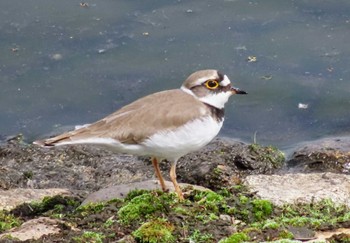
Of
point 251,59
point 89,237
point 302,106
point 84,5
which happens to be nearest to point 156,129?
point 89,237

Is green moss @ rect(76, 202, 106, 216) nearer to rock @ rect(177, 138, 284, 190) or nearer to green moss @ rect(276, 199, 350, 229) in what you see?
green moss @ rect(276, 199, 350, 229)

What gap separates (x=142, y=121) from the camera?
797cm

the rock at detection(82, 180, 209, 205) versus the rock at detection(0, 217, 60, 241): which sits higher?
the rock at detection(0, 217, 60, 241)

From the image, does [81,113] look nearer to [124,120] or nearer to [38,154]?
[38,154]

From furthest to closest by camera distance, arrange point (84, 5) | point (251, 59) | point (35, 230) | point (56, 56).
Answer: point (84, 5) < point (56, 56) < point (251, 59) < point (35, 230)

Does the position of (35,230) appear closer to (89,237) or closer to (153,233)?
(89,237)

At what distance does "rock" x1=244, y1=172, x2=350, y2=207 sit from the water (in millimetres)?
1635

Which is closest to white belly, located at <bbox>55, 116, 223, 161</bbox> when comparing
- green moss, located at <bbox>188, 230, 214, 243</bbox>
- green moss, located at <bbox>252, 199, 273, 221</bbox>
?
green moss, located at <bbox>252, 199, 273, 221</bbox>

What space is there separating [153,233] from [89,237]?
0.49 metres

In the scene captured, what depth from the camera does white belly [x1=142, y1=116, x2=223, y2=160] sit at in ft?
25.9

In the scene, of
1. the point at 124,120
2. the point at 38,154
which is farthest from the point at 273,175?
the point at 38,154

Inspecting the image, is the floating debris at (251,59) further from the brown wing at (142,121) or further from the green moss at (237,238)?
the green moss at (237,238)

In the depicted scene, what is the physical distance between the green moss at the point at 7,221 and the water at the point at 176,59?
297cm

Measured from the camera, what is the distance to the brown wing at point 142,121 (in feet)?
25.9
